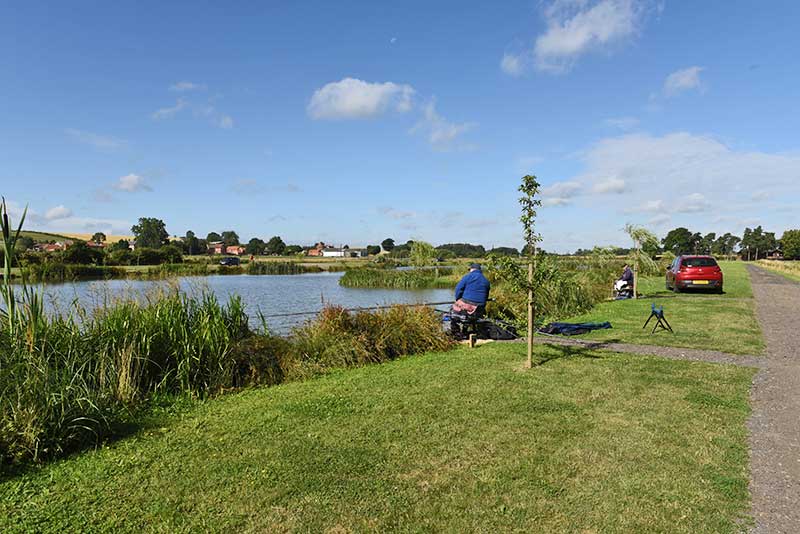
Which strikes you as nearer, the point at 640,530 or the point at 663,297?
the point at 640,530

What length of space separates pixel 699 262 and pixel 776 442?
1971 cm

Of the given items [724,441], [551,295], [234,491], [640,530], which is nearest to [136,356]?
[234,491]

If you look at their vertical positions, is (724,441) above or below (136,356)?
below

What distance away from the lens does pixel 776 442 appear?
14.5ft

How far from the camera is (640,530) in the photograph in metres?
3.02

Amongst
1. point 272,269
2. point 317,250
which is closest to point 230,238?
point 317,250

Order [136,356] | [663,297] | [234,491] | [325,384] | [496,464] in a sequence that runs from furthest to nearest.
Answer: [663,297] → [325,384] → [136,356] → [496,464] → [234,491]

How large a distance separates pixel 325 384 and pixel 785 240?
142m

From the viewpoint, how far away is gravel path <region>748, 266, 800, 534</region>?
323 cm

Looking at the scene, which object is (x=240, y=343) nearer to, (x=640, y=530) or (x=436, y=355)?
(x=436, y=355)

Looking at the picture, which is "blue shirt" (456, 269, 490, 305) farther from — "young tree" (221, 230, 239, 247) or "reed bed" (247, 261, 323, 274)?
"young tree" (221, 230, 239, 247)

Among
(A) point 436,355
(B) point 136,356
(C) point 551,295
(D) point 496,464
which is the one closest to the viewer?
(D) point 496,464

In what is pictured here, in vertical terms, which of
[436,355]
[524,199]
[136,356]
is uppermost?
[524,199]

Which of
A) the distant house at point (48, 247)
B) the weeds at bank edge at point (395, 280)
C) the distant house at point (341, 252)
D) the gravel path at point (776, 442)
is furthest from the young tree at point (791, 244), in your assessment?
the distant house at point (48, 247)
